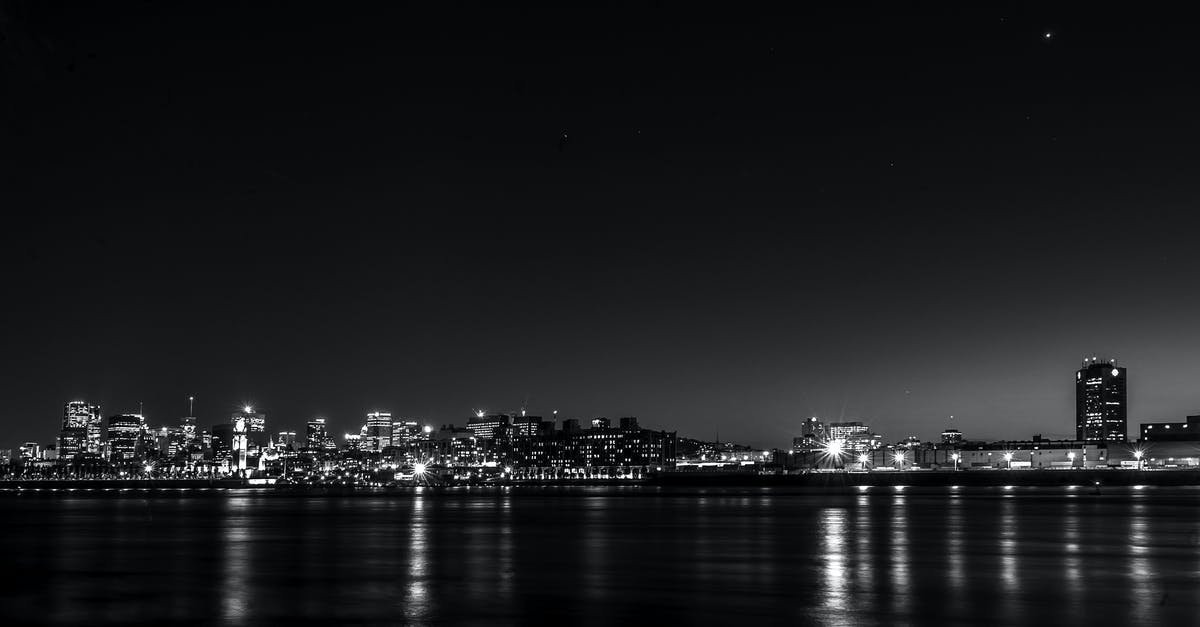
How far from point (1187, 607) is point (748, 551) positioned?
17040 mm

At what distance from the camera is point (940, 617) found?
21.9m

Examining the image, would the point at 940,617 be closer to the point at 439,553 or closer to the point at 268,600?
the point at 268,600

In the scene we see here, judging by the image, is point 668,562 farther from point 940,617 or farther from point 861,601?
point 940,617

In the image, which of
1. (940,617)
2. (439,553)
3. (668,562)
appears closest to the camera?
(940,617)

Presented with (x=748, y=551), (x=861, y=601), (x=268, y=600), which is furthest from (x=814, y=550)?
(x=268, y=600)

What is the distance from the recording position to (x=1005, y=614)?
73.2 ft

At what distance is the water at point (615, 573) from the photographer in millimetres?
22766

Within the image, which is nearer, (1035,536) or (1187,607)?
(1187,607)

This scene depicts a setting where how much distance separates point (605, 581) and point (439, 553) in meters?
10.9

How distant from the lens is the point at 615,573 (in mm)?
30953

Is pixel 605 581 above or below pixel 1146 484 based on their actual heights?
Answer: above

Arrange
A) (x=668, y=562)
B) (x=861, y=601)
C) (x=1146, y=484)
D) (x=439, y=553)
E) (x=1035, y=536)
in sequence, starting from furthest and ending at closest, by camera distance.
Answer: (x=1146, y=484), (x=1035, y=536), (x=439, y=553), (x=668, y=562), (x=861, y=601)

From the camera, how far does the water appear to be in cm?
2277

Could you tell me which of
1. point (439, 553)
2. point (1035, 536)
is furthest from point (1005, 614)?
point (1035, 536)
